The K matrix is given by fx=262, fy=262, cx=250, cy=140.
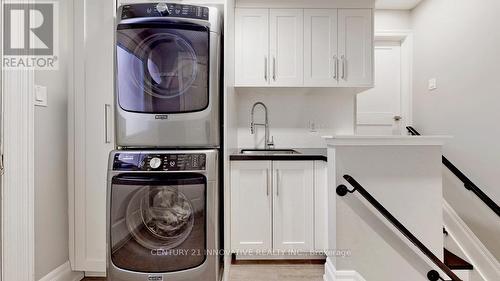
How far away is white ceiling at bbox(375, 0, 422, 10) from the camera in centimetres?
323

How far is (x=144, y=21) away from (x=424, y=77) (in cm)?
317

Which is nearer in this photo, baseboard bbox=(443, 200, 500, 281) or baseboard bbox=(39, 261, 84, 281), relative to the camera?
baseboard bbox=(39, 261, 84, 281)

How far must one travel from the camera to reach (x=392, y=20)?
342cm

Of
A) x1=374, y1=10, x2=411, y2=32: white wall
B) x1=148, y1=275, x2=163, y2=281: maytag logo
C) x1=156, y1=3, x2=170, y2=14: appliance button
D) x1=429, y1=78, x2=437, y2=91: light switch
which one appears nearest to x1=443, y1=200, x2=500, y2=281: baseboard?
x1=429, y1=78, x2=437, y2=91: light switch

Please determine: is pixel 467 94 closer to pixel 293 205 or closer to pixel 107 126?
pixel 293 205

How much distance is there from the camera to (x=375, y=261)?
1.72 meters

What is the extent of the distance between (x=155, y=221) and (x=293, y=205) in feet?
3.50

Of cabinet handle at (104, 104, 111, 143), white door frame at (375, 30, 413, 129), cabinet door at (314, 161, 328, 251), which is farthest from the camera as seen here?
white door frame at (375, 30, 413, 129)

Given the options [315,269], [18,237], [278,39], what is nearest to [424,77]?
[278,39]

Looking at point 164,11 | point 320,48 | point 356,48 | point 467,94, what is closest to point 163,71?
point 164,11

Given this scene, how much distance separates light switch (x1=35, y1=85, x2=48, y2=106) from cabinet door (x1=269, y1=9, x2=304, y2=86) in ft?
5.85

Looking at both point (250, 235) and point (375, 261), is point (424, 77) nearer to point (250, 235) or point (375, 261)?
point (375, 261)

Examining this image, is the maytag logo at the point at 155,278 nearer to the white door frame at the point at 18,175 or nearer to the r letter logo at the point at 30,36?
the white door frame at the point at 18,175

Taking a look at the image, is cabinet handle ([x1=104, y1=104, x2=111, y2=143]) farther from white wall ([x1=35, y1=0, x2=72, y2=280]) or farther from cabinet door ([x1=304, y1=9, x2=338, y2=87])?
cabinet door ([x1=304, y1=9, x2=338, y2=87])
